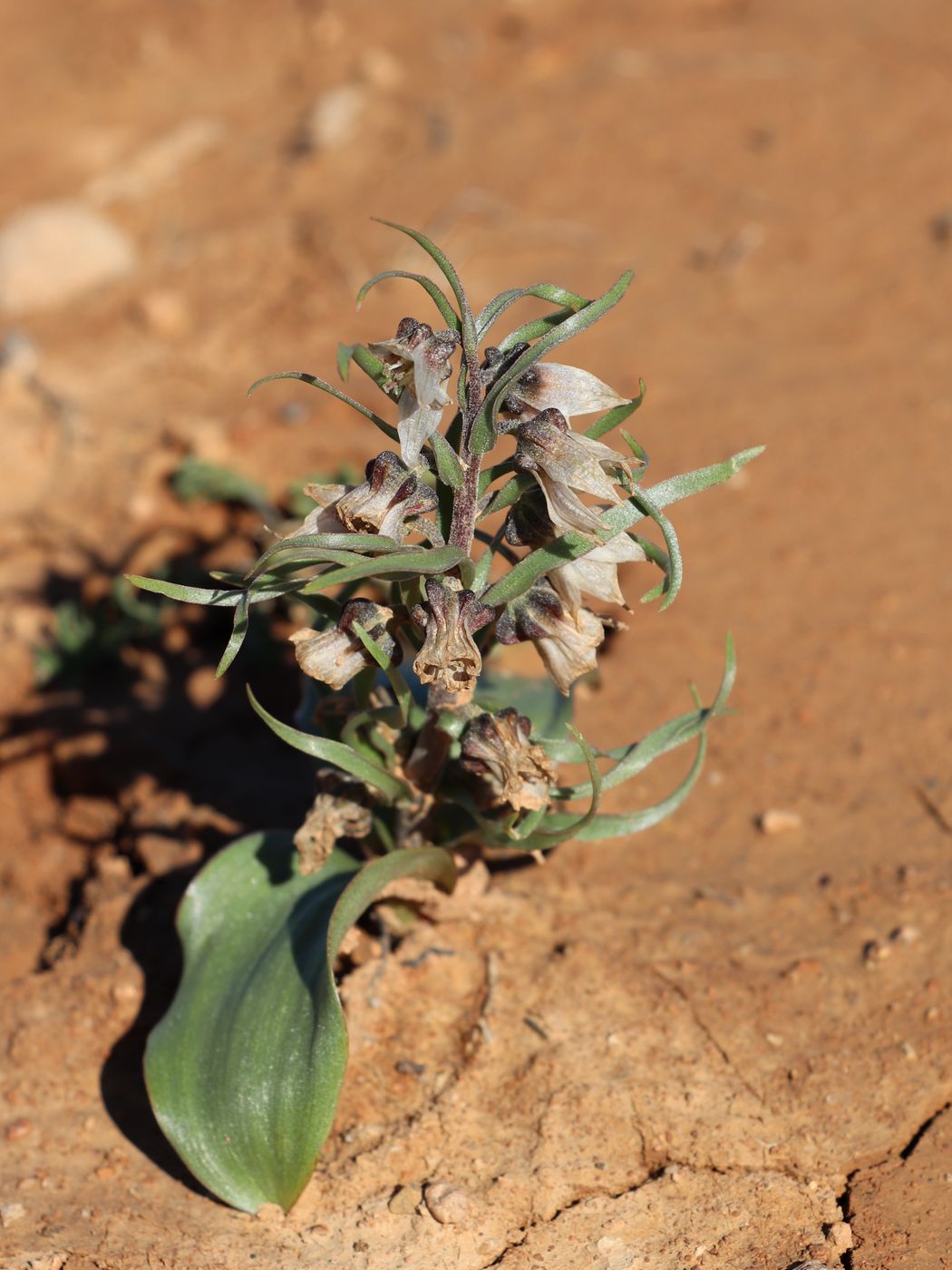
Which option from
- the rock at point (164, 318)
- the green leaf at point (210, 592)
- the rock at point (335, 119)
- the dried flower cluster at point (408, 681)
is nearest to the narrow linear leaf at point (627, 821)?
the dried flower cluster at point (408, 681)

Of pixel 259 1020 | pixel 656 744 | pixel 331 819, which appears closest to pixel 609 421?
pixel 656 744

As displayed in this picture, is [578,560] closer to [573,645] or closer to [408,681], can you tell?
[573,645]

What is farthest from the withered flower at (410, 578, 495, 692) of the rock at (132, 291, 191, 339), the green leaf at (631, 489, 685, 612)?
the rock at (132, 291, 191, 339)

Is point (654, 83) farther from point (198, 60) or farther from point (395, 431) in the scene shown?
point (395, 431)

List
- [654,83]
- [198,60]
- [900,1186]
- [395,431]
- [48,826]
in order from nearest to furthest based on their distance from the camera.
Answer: [395,431] < [900,1186] < [48,826] < [654,83] < [198,60]

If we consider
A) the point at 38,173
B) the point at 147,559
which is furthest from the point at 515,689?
the point at 38,173

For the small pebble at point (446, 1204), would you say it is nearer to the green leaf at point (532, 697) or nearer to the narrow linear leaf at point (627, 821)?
the narrow linear leaf at point (627, 821)
